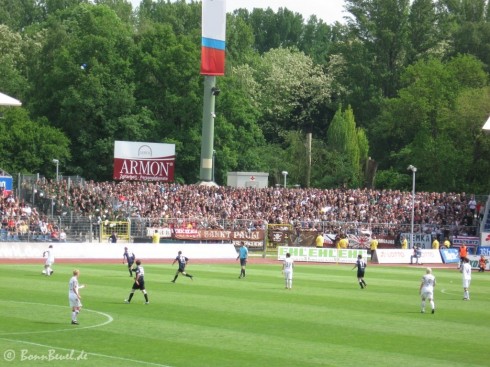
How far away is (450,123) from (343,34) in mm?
30994

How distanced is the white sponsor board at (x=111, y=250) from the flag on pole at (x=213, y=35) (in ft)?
64.5

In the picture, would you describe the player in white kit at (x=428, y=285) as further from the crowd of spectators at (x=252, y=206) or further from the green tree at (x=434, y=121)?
the green tree at (x=434, y=121)

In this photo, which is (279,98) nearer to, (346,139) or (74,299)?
(346,139)

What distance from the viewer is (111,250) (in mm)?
63375

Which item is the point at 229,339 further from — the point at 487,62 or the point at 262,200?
the point at 487,62

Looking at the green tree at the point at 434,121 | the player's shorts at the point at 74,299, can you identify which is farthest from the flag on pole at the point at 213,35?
the player's shorts at the point at 74,299

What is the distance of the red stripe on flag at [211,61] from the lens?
82.1 metres

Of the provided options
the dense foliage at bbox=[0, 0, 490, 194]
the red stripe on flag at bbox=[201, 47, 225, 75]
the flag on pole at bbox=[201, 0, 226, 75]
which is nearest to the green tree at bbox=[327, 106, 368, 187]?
the dense foliage at bbox=[0, 0, 490, 194]

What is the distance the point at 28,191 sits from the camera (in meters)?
72.9

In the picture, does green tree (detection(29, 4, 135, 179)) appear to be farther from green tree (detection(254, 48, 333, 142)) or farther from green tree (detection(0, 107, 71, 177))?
green tree (detection(254, 48, 333, 142))

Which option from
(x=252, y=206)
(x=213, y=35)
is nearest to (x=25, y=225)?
(x=252, y=206)

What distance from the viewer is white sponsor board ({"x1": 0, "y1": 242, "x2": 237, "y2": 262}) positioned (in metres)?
60.6

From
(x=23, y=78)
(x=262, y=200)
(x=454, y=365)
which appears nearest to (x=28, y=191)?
(x=262, y=200)

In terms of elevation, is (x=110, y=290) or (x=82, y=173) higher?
(x=82, y=173)
